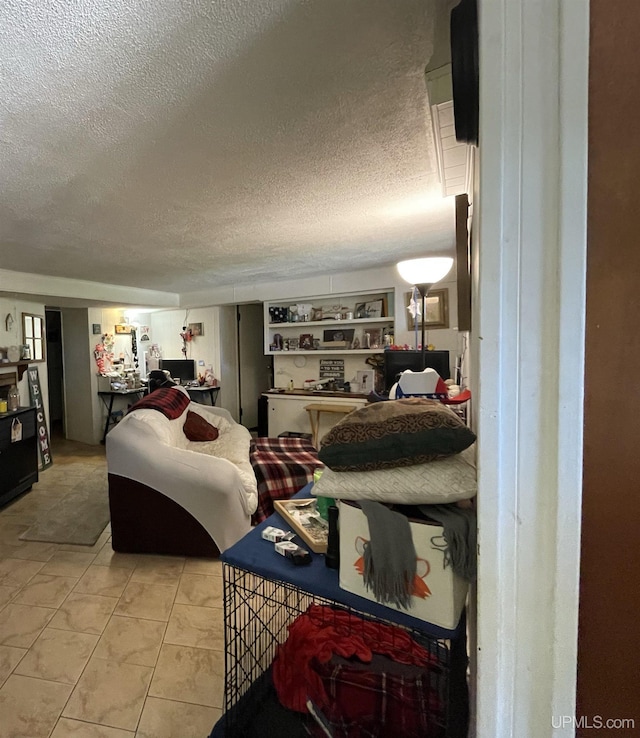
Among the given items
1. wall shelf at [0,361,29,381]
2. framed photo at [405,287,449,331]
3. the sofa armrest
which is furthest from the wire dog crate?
wall shelf at [0,361,29,381]

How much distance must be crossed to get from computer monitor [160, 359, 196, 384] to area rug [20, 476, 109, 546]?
7.72 ft

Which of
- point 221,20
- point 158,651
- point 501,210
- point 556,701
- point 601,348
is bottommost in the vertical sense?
point 158,651

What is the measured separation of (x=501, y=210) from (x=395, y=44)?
808 millimetres

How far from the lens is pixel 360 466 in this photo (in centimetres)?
81

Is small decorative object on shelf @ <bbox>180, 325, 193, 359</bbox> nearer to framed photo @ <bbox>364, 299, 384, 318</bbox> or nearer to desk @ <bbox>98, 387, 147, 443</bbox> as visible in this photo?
desk @ <bbox>98, 387, 147, 443</bbox>

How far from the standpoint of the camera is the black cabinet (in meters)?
3.20

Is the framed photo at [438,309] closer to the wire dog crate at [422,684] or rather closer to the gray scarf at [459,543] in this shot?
the wire dog crate at [422,684]

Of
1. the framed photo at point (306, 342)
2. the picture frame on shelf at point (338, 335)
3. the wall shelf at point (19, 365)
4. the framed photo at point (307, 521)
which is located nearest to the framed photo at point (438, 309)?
the picture frame on shelf at point (338, 335)

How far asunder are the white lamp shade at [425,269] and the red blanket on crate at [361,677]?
1.40 metres

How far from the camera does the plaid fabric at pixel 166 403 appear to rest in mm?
2852

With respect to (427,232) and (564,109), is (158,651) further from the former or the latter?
(427,232)

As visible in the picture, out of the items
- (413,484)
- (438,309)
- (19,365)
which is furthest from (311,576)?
(19,365)

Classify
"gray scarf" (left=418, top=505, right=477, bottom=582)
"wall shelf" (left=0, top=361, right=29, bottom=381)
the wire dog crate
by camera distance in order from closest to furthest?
"gray scarf" (left=418, top=505, right=477, bottom=582) → the wire dog crate → "wall shelf" (left=0, top=361, right=29, bottom=381)

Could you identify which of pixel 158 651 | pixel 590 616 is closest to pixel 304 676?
pixel 590 616
